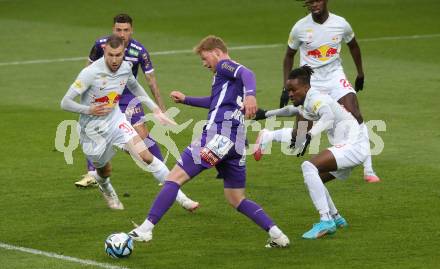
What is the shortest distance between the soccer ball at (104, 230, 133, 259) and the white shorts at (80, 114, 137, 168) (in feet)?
8.17

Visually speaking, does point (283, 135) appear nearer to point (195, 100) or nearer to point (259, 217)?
point (195, 100)

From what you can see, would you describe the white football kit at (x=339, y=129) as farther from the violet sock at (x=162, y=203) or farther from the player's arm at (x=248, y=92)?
the violet sock at (x=162, y=203)

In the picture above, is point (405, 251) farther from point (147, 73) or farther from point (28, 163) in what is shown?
point (28, 163)

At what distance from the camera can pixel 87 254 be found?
12.5 metres

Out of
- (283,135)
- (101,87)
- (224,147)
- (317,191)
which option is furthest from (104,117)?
(283,135)

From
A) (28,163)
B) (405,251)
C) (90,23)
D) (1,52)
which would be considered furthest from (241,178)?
(90,23)

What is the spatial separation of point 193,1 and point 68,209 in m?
24.6

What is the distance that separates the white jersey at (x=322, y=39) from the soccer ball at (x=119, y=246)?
18.0 feet

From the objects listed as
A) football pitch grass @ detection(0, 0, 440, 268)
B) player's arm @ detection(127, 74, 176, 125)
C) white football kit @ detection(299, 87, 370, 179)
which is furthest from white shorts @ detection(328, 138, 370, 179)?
player's arm @ detection(127, 74, 176, 125)

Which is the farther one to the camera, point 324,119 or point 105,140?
point 105,140

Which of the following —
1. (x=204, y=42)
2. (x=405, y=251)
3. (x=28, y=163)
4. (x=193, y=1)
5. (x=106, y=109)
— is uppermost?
(x=204, y=42)

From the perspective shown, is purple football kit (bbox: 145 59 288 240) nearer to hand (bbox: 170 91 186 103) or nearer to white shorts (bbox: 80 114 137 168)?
hand (bbox: 170 91 186 103)

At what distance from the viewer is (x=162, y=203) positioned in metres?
12.5

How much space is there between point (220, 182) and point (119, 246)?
4628 mm
